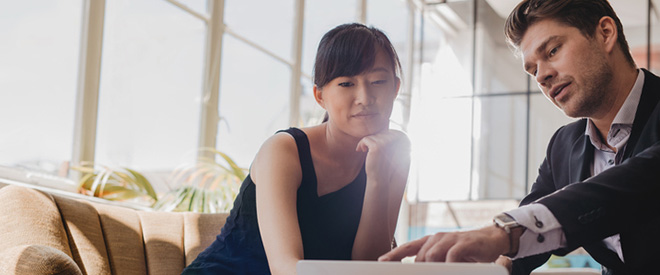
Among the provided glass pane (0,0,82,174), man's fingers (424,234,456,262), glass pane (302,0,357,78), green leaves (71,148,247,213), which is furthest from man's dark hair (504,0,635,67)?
glass pane (302,0,357,78)

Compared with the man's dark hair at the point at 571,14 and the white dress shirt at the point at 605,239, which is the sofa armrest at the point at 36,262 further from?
the man's dark hair at the point at 571,14

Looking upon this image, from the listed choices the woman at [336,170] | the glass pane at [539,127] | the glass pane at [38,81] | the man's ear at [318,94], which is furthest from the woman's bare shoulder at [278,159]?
the glass pane at [539,127]

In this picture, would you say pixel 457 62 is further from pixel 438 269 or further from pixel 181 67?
pixel 438 269

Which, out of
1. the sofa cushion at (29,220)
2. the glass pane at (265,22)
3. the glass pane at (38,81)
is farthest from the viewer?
the glass pane at (265,22)

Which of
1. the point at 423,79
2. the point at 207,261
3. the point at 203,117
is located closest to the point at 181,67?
the point at 203,117

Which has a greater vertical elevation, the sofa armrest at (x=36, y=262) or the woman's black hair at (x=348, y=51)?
the woman's black hair at (x=348, y=51)

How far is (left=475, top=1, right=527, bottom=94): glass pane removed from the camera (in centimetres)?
1049

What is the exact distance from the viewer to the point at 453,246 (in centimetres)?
106

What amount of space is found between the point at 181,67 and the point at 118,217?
241 cm

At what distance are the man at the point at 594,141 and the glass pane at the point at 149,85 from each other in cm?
309

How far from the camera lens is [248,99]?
5801 millimetres

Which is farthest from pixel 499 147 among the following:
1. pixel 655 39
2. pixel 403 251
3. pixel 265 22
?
pixel 403 251

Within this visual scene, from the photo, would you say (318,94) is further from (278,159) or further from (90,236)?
(90,236)

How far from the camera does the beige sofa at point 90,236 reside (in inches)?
71.7
